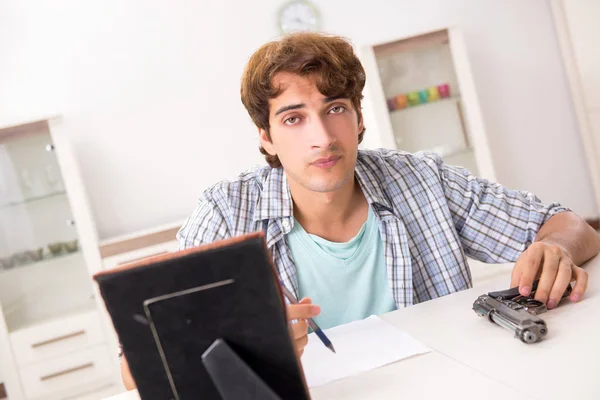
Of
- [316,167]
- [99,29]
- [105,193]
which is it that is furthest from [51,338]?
[316,167]

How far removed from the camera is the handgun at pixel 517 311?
0.99 m

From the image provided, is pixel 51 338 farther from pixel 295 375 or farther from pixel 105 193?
pixel 295 375

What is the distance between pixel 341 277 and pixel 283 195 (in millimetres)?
250

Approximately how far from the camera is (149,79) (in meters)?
3.66

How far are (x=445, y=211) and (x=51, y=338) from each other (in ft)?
7.79

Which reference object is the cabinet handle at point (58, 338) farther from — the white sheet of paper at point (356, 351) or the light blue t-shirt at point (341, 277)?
the white sheet of paper at point (356, 351)

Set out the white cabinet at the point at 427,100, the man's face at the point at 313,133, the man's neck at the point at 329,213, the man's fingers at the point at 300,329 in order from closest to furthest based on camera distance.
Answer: the man's fingers at the point at 300,329
the man's face at the point at 313,133
the man's neck at the point at 329,213
the white cabinet at the point at 427,100

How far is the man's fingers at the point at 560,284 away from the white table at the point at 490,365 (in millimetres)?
19

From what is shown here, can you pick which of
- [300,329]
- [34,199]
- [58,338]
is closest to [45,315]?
[58,338]

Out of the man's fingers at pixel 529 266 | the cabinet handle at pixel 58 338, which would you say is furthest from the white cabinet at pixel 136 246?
the man's fingers at pixel 529 266

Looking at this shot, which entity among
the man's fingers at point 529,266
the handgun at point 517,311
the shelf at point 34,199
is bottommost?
the handgun at point 517,311

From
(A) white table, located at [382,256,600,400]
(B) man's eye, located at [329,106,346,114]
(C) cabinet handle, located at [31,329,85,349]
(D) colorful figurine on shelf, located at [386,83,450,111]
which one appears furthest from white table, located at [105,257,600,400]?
(D) colorful figurine on shelf, located at [386,83,450,111]

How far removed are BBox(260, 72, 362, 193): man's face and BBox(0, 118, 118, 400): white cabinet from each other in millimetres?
2063

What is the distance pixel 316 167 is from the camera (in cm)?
149
